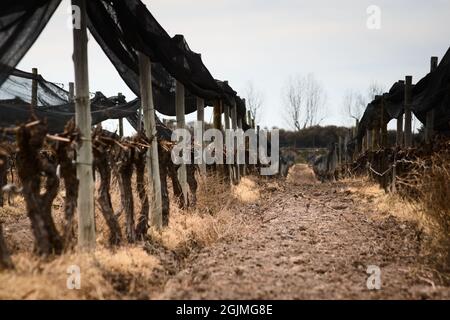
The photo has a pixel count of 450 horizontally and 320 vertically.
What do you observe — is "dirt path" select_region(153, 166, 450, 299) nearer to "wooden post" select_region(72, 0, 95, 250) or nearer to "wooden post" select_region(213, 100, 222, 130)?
"wooden post" select_region(72, 0, 95, 250)

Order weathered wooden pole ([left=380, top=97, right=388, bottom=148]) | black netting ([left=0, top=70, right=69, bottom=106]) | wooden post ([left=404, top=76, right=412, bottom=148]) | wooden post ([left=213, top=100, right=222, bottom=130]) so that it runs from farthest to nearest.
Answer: weathered wooden pole ([left=380, top=97, right=388, bottom=148]) → wooden post ([left=213, top=100, right=222, bottom=130]) → wooden post ([left=404, top=76, right=412, bottom=148]) → black netting ([left=0, top=70, right=69, bottom=106])

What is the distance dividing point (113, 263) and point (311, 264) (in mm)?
2047

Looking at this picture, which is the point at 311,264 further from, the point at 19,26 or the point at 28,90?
the point at 28,90

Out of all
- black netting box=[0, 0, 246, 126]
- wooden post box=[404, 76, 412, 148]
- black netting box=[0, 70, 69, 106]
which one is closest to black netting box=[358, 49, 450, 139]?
wooden post box=[404, 76, 412, 148]

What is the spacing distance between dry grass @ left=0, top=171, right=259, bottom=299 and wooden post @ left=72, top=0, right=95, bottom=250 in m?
0.31

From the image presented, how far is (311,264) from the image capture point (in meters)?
5.69

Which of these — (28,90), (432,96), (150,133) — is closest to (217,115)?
(432,96)

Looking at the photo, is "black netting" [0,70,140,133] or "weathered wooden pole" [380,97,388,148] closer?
"black netting" [0,70,140,133]

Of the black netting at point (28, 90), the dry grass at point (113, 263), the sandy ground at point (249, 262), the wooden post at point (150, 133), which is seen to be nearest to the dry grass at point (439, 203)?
the sandy ground at point (249, 262)

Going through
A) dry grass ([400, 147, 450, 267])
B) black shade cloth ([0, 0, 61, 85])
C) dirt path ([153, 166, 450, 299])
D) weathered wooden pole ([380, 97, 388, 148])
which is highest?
black shade cloth ([0, 0, 61, 85])

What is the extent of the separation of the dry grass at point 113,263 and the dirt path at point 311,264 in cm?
29

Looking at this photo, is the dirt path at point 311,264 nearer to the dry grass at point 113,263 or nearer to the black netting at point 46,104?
the dry grass at point 113,263

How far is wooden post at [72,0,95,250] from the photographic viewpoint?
553cm
